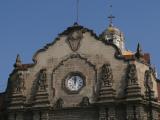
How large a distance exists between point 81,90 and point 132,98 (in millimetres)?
3518

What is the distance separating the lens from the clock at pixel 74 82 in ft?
109

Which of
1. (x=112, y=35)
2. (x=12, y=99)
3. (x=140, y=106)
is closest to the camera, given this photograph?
(x=140, y=106)

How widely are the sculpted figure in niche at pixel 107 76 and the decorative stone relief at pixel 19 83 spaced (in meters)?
5.47

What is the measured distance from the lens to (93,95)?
107 ft

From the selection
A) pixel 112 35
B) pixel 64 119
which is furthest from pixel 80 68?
pixel 112 35

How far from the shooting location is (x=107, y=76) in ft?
106

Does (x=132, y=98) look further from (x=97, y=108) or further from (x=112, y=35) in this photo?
(x=112, y=35)

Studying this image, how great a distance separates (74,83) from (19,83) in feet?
12.0

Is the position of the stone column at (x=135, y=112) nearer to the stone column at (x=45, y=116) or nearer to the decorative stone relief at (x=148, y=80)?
the decorative stone relief at (x=148, y=80)

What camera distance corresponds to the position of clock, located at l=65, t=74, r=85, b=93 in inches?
1304

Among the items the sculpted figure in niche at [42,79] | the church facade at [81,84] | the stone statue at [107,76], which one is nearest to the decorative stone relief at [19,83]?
the church facade at [81,84]

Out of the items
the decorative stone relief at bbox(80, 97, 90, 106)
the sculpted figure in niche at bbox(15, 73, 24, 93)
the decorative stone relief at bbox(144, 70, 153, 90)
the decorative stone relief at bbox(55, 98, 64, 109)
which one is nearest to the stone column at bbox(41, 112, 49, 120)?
the decorative stone relief at bbox(55, 98, 64, 109)

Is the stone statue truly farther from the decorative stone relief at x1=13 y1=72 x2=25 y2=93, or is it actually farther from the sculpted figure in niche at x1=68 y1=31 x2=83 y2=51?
the decorative stone relief at x1=13 y1=72 x2=25 y2=93

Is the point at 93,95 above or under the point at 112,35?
under
